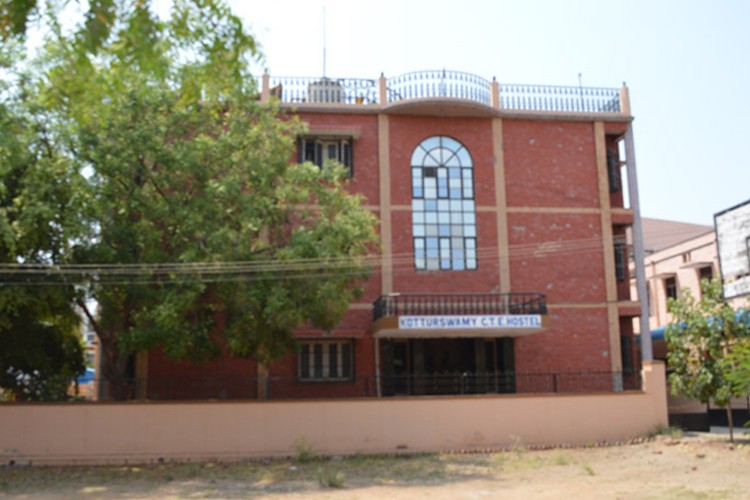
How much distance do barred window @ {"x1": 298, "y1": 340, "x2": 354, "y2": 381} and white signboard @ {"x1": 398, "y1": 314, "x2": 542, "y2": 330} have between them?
3.15 m

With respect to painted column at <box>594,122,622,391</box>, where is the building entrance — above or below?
below

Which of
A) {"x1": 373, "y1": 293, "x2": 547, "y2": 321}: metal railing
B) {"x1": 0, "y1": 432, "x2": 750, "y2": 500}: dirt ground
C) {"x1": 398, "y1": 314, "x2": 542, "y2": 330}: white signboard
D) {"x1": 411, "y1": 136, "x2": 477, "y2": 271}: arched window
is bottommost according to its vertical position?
{"x1": 0, "y1": 432, "x2": 750, "y2": 500}: dirt ground

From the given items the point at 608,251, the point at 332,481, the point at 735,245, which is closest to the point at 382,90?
the point at 608,251

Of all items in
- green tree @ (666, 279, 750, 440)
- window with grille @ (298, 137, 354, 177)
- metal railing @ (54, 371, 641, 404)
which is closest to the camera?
green tree @ (666, 279, 750, 440)

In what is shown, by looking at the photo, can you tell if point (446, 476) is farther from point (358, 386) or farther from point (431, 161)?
point (431, 161)

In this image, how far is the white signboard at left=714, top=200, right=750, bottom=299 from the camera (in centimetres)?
1695

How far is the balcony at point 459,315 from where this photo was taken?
2400 cm

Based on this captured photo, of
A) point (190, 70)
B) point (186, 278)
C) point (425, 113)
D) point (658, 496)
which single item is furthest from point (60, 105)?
point (425, 113)

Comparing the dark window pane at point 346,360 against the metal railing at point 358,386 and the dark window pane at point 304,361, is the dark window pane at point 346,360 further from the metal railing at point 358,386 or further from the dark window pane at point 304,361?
the dark window pane at point 304,361

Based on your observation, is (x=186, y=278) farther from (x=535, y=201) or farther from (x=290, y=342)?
(x=535, y=201)

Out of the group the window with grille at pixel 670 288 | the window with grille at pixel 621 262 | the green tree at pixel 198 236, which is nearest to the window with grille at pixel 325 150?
the green tree at pixel 198 236

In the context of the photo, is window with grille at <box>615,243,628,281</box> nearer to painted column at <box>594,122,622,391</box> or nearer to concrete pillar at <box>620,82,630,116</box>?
painted column at <box>594,122,622,391</box>

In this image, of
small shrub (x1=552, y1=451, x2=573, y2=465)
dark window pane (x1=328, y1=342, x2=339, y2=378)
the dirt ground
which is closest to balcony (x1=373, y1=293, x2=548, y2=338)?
dark window pane (x1=328, y1=342, x2=339, y2=378)

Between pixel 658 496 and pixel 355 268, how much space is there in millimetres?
9923
